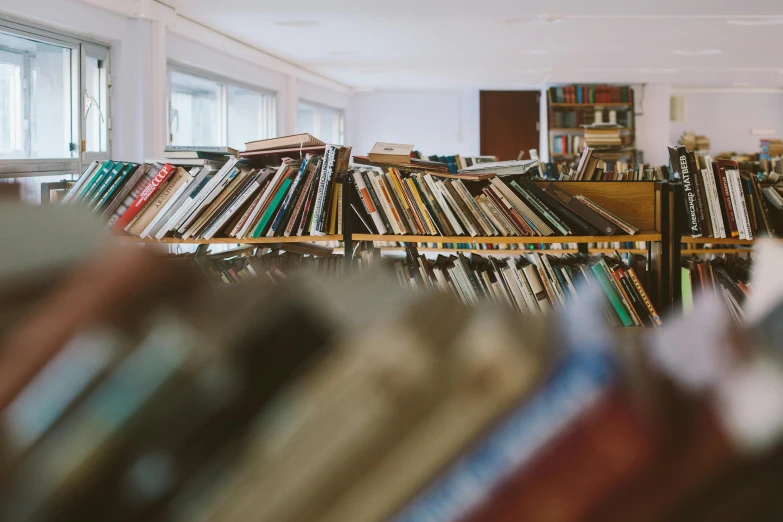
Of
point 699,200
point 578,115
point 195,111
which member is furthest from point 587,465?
point 578,115

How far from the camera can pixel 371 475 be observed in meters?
0.27

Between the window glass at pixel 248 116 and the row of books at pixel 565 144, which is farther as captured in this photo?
the row of books at pixel 565 144

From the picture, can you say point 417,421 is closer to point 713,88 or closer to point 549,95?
point 549,95

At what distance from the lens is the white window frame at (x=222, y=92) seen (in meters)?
6.80

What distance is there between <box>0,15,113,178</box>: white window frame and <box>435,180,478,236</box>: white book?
3.07 metres

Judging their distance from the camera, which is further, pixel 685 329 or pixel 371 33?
pixel 371 33

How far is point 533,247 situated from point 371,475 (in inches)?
174

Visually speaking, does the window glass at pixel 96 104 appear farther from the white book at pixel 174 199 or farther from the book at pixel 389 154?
the book at pixel 389 154

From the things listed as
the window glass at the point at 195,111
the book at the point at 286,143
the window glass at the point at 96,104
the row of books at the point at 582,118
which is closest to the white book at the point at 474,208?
the book at the point at 286,143

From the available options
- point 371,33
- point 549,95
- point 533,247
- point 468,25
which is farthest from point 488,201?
point 549,95

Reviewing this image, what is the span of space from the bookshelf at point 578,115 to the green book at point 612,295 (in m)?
8.95

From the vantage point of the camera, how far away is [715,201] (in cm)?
272

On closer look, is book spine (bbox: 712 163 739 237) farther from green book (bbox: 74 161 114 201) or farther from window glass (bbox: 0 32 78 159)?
window glass (bbox: 0 32 78 159)

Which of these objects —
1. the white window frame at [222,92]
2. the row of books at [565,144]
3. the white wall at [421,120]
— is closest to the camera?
the white window frame at [222,92]
